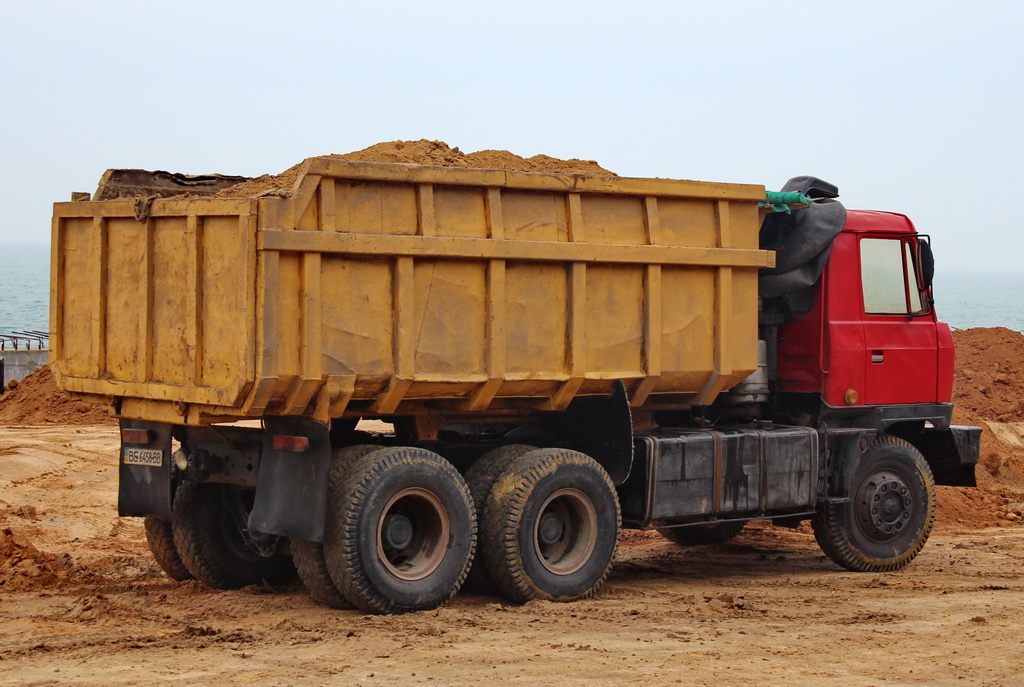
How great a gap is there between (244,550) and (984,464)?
10.9 m

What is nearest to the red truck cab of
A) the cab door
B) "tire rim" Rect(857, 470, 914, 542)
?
the cab door

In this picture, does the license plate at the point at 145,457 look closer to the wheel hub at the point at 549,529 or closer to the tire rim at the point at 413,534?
the tire rim at the point at 413,534

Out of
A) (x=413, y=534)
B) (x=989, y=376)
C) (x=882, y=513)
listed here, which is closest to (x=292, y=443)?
(x=413, y=534)

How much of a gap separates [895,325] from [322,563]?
212 inches

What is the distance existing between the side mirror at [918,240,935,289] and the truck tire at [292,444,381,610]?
204 inches

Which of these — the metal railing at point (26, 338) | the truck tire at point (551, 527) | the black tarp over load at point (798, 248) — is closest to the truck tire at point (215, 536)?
the truck tire at point (551, 527)

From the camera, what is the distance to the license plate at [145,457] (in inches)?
356

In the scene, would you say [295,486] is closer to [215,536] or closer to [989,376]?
[215,536]

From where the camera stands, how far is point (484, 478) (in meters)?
9.24

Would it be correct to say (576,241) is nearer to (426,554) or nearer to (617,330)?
(617,330)

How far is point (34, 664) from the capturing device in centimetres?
702

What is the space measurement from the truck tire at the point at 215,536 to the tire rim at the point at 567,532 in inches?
75.8

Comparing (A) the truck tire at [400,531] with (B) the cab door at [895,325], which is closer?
(A) the truck tire at [400,531]

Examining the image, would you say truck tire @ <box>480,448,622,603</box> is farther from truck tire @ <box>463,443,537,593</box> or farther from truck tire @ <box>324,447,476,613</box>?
truck tire @ <box>324,447,476,613</box>
